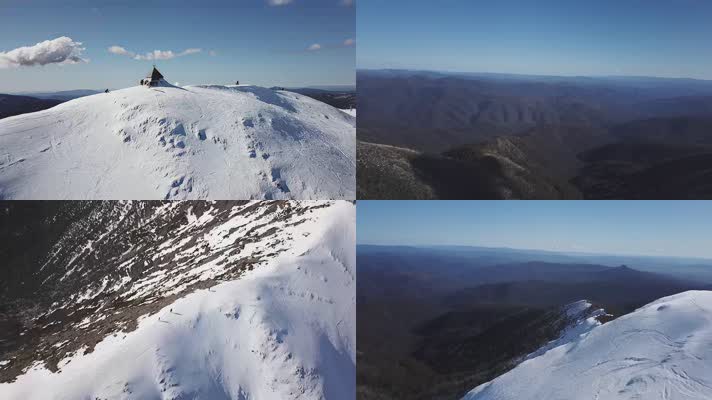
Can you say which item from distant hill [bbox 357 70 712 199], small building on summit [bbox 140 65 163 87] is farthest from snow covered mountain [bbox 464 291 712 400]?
small building on summit [bbox 140 65 163 87]

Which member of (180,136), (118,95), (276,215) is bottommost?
(276,215)

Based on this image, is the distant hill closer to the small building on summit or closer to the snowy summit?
the snowy summit

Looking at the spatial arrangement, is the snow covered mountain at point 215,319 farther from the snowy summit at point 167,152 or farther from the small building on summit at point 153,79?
the small building on summit at point 153,79

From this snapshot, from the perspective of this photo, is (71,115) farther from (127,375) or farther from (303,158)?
(127,375)

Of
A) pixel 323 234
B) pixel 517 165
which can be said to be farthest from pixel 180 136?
pixel 517 165

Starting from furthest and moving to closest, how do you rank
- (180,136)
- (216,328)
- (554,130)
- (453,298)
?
(453,298) → (554,130) → (180,136) → (216,328)

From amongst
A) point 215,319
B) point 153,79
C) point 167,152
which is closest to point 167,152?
point 167,152
